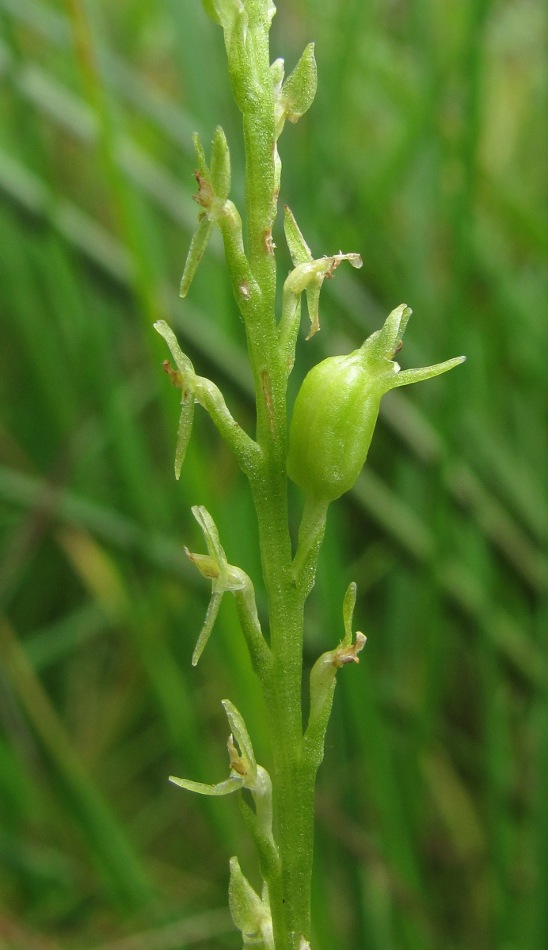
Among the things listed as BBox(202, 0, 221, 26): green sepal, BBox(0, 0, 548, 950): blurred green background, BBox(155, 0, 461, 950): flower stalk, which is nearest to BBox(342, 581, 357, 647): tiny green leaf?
BBox(155, 0, 461, 950): flower stalk

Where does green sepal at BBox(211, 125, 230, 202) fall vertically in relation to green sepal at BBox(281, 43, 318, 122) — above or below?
below

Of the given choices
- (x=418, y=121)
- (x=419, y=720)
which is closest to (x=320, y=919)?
(x=419, y=720)

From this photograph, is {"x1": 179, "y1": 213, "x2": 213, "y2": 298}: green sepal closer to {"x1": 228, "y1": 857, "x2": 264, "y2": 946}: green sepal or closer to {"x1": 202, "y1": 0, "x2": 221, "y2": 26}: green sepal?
{"x1": 202, "y1": 0, "x2": 221, "y2": 26}: green sepal

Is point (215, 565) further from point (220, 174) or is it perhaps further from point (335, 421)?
point (220, 174)

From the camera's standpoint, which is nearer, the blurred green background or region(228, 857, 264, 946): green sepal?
region(228, 857, 264, 946): green sepal

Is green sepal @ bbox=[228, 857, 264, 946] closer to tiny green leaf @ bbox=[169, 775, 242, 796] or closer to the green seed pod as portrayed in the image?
tiny green leaf @ bbox=[169, 775, 242, 796]

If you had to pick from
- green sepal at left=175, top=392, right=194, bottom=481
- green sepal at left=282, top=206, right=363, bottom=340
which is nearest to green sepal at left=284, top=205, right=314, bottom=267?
green sepal at left=282, top=206, right=363, bottom=340

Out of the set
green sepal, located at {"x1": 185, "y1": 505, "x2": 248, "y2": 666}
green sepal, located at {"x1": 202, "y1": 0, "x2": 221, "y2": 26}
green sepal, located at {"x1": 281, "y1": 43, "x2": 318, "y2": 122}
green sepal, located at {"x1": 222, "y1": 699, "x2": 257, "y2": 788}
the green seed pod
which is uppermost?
green sepal, located at {"x1": 202, "y1": 0, "x2": 221, "y2": 26}
